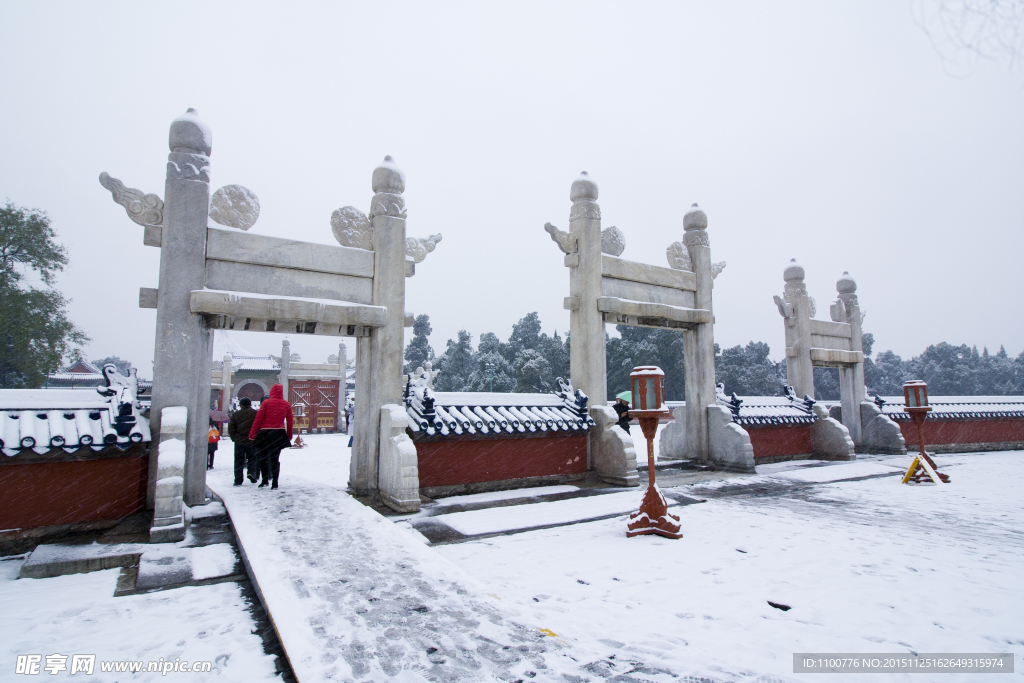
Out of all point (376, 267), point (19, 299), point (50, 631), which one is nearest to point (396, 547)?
point (50, 631)

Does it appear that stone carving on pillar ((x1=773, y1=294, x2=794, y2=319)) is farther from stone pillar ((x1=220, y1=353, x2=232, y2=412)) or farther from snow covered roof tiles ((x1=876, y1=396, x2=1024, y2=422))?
stone pillar ((x1=220, y1=353, x2=232, y2=412))

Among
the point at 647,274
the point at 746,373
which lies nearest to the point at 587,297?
the point at 647,274

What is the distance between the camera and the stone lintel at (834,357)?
11.4 meters

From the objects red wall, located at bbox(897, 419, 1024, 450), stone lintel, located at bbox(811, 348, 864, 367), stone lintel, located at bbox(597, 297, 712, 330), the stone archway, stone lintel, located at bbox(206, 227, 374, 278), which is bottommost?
red wall, located at bbox(897, 419, 1024, 450)

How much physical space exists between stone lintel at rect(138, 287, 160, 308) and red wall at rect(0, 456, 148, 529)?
5.34 feet

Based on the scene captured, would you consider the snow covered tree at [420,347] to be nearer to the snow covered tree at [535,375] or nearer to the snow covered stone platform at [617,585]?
the snow covered tree at [535,375]

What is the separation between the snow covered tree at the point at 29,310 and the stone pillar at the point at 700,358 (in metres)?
21.9

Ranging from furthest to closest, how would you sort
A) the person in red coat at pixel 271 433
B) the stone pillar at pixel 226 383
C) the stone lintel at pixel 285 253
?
the stone pillar at pixel 226 383 → the person in red coat at pixel 271 433 → the stone lintel at pixel 285 253

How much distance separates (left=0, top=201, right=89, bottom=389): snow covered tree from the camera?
703 inches

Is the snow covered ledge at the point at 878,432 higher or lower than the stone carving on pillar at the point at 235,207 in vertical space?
lower

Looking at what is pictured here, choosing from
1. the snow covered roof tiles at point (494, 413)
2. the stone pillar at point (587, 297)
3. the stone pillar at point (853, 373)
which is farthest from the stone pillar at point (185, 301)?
the stone pillar at point (853, 373)

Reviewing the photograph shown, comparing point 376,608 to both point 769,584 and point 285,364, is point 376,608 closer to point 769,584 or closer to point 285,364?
point 769,584

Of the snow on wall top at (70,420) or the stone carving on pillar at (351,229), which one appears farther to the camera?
the stone carving on pillar at (351,229)

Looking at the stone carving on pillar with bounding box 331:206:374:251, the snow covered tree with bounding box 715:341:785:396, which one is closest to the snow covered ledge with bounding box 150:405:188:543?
the stone carving on pillar with bounding box 331:206:374:251
